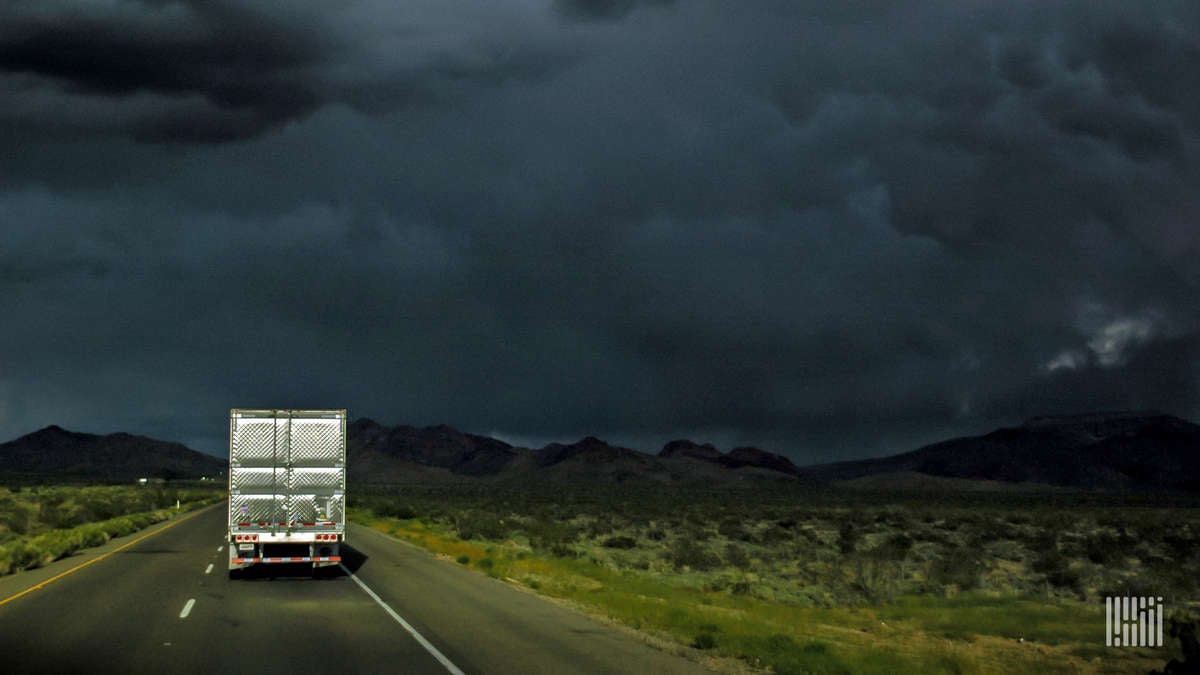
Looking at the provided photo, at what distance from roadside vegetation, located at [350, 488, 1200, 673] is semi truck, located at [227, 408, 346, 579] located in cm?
523

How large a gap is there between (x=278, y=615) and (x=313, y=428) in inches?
272

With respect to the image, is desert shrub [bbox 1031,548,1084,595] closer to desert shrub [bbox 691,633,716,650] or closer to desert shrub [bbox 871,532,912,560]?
desert shrub [bbox 871,532,912,560]

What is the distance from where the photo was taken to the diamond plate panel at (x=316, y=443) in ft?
79.1

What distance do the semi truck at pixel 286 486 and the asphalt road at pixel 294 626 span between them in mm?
859

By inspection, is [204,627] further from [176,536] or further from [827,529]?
[827,529]

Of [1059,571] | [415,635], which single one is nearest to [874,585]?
[1059,571]

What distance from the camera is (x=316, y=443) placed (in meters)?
24.2

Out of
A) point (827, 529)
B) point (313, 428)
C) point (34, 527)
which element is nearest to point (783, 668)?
point (313, 428)

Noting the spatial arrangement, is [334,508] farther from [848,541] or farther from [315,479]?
[848,541]

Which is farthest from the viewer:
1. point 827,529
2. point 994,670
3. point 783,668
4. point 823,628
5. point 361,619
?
point 827,529

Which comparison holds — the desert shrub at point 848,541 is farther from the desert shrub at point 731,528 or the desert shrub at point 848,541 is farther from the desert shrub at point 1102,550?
the desert shrub at point 1102,550

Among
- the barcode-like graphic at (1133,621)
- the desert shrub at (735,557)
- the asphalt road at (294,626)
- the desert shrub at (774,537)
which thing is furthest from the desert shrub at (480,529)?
the barcode-like graphic at (1133,621)

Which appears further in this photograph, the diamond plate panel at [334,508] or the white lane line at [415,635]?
the diamond plate panel at [334,508]

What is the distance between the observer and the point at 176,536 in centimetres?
4331
